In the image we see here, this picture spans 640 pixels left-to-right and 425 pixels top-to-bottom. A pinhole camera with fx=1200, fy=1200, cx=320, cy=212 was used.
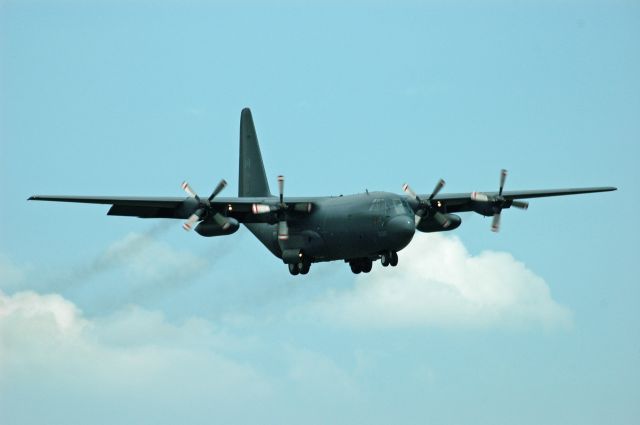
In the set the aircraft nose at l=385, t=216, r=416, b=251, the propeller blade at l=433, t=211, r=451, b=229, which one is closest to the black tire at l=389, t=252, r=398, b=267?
the aircraft nose at l=385, t=216, r=416, b=251

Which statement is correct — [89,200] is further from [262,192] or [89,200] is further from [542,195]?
[542,195]

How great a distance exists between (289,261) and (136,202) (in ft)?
23.3

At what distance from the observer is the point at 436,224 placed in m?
51.5

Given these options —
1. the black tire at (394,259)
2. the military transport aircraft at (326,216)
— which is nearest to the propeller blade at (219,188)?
the military transport aircraft at (326,216)

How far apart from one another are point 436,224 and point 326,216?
17.3 feet

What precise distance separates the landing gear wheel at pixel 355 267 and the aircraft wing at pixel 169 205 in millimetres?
3872

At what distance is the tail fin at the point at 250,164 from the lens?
191 feet

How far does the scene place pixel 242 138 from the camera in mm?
60000

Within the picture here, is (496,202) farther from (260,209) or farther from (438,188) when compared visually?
(260,209)

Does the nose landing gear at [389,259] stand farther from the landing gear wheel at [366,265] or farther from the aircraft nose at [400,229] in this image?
the landing gear wheel at [366,265]

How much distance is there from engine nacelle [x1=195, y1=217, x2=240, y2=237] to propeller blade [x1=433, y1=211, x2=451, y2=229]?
916cm

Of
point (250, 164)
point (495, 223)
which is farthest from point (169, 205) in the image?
point (495, 223)

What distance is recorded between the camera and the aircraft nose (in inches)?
1826

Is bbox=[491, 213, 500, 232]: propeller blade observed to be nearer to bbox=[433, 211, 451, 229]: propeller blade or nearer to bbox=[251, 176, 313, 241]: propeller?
→ bbox=[433, 211, 451, 229]: propeller blade
